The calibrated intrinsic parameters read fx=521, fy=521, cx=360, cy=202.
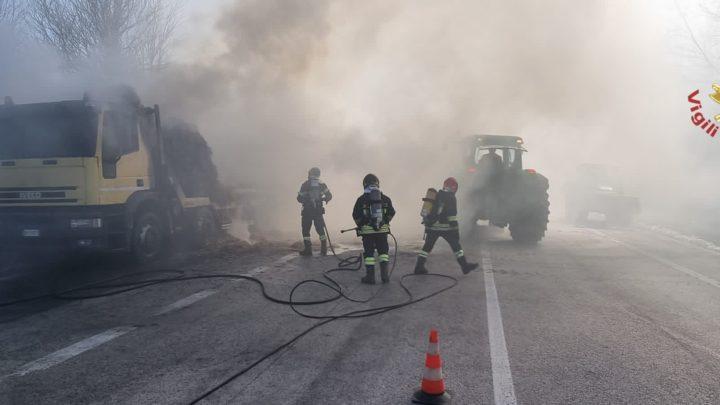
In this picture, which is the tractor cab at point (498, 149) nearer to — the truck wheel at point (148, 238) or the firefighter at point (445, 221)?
the firefighter at point (445, 221)

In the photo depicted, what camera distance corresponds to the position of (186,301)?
20.6 feet

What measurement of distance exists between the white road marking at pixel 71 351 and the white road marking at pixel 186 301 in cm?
66

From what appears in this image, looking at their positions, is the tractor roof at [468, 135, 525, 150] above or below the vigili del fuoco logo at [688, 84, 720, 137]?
below

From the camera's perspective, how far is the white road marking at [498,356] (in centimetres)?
364

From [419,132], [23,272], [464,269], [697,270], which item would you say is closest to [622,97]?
[419,132]

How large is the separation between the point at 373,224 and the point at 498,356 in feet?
10.9

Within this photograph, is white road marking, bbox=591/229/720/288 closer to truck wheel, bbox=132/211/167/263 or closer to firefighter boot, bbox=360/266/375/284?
firefighter boot, bbox=360/266/375/284

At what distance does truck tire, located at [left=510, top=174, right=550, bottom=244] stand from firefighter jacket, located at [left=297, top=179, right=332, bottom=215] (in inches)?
174

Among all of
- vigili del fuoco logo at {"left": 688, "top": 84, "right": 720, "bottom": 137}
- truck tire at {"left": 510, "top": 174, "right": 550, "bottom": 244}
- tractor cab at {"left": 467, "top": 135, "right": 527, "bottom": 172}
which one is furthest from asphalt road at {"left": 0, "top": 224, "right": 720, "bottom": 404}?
vigili del fuoco logo at {"left": 688, "top": 84, "right": 720, "bottom": 137}

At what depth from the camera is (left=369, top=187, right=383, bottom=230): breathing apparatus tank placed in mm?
7414

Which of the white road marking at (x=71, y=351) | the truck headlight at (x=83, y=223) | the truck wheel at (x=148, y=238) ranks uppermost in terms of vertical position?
the truck headlight at (x=83, y=223)

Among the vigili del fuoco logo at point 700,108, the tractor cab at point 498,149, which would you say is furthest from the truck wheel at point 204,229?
the vigili del fuoco logo at point 700,108

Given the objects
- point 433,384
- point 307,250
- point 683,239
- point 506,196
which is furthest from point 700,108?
point 433,384

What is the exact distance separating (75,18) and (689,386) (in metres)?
21.8
